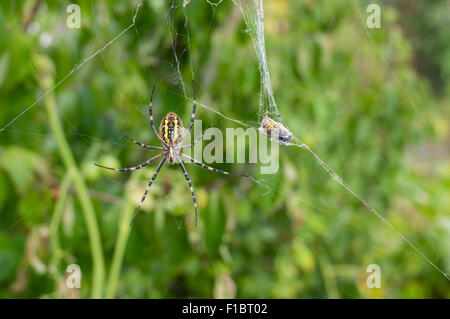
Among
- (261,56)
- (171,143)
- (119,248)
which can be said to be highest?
(261,56)

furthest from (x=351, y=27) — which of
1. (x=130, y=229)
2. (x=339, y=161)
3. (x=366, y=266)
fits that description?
(x=130, y=229)

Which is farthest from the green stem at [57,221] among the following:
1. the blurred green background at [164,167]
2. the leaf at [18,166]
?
the leaf at [18,166]

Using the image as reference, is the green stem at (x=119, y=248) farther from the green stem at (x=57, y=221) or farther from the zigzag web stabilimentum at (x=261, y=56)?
the zigzag web stabilimentum at (x=261, y=56)

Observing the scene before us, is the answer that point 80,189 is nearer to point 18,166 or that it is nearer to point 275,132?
point 18,166

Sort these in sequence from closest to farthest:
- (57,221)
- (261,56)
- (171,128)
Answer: (57,221) → (261,56) → (171,128)

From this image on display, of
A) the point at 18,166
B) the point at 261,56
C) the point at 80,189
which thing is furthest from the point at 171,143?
the point at 18,166

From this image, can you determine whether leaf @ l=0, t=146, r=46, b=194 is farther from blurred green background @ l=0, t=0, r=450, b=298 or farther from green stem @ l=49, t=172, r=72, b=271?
green stem @ l=49, t=172, r=72, b=271
